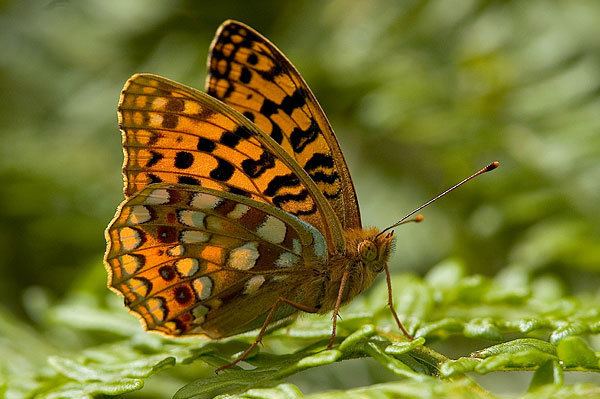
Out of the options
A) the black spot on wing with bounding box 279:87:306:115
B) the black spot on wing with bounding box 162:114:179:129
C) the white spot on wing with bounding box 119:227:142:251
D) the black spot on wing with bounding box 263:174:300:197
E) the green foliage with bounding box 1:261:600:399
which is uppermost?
the black spot on wing with bounding box 279:87:306:115

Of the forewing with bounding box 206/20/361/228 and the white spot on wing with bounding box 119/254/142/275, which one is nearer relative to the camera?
the white spot on wing with bounding box 119/254/142/275

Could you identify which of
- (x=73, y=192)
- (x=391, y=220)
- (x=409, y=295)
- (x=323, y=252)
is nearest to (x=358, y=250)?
(x=323, y=252)

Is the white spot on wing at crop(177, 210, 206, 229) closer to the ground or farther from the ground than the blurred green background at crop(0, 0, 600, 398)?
closer to the ground

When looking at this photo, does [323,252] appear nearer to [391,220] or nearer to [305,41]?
[391,220]

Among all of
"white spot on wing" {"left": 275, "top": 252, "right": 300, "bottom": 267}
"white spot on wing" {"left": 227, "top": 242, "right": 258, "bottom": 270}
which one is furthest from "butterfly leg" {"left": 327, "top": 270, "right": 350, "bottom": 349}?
"white spot on wing" {"left": 227, "top": 242, "right": 258, "bottom": 270}

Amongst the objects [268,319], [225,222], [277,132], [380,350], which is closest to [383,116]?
[277,132]

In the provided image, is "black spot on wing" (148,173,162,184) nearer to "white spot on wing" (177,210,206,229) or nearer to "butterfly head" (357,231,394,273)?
"white spot on wing" (177,210,206,229)

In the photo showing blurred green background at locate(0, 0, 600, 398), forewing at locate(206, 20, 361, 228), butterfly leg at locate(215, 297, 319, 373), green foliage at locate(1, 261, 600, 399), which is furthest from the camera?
blurred green background at locate(0, 0, 600, 398)
